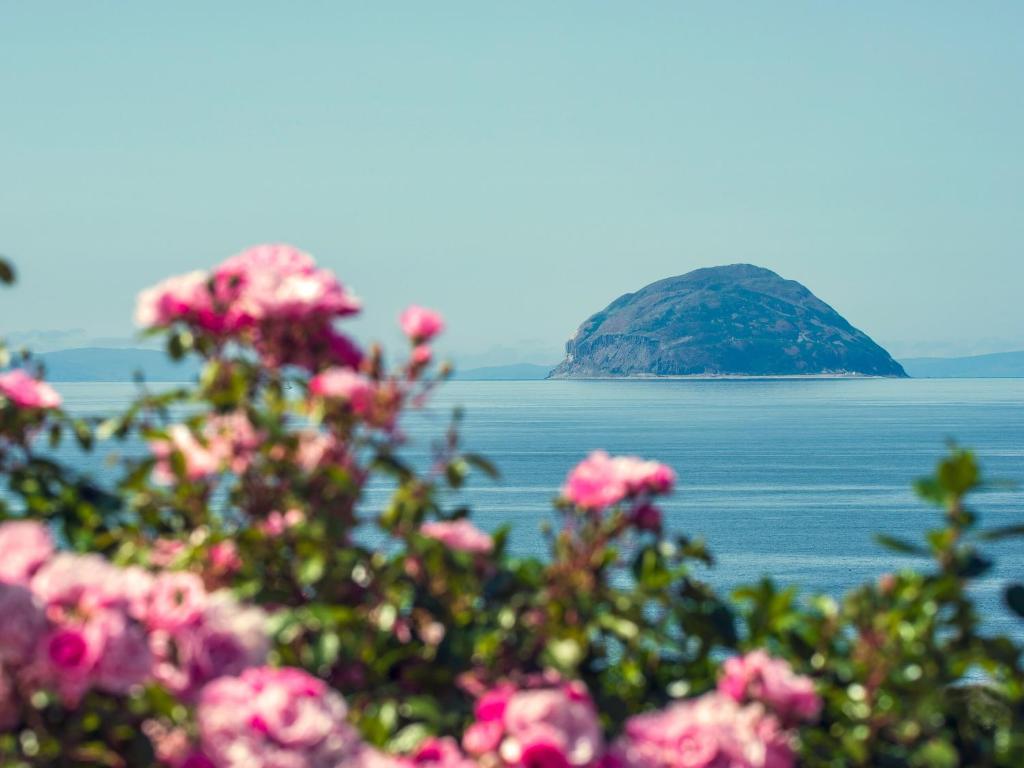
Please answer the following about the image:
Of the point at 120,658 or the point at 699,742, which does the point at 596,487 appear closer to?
the point at 699,742

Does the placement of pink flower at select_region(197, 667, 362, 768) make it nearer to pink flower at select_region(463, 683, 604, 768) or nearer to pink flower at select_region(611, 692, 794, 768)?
pink flower at select_region(463, 683, 604, 768)

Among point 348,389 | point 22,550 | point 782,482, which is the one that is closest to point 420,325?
point 348,389

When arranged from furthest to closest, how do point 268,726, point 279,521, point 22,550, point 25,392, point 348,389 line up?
point 25,392, point 279,521, point 348,389, point 22,550, point 268,726

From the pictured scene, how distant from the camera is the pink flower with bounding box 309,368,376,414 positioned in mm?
3494

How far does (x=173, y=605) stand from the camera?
269 centimetres

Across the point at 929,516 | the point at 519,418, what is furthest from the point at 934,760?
the point at 519,418

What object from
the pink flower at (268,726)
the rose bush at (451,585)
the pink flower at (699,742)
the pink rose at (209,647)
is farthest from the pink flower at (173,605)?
the pink flower at (699,742)

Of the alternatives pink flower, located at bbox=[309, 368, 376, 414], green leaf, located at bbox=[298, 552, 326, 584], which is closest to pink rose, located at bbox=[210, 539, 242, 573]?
green leaf, located at bbox=[298, 552, 326, 584]

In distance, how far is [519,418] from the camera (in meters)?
170

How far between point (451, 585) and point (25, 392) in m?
1.45

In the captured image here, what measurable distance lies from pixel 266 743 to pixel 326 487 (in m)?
1.11

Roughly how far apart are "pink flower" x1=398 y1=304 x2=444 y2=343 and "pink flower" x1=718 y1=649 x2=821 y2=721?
1.25 metres

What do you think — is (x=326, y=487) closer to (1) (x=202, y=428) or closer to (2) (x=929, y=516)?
(1) (x=202, y=428)

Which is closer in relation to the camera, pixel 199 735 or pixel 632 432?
pixel 199 735
